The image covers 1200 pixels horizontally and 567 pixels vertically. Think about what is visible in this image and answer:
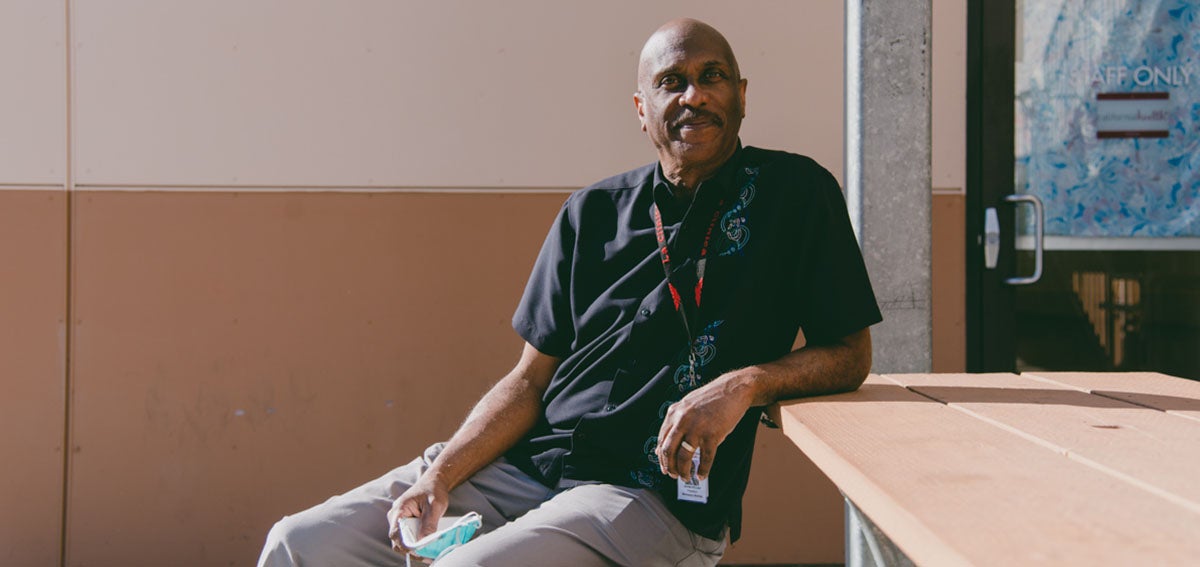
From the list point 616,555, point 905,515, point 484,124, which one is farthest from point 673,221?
point 484,124

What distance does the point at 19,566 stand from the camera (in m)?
3.51

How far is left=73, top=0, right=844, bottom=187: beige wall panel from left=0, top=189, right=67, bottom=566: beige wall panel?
25 cm

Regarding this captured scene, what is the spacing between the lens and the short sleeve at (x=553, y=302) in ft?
7.18

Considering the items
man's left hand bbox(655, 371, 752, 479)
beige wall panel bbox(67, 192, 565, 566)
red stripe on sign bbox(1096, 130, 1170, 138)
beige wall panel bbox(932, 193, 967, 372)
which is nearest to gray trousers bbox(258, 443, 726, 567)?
man's left hand bbox(655, 371, 752, 479)

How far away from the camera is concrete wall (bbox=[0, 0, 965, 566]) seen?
347 cm

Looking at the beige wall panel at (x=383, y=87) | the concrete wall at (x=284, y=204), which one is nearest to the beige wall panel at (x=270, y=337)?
the concrete wall at (x=284, y=204)

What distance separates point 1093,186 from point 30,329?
3.89m

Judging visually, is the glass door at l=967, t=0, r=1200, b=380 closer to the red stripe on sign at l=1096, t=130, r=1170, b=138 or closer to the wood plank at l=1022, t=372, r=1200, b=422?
the red stripe on sign at l=1096, t=130, r=1170, b=138

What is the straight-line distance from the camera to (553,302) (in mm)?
2193

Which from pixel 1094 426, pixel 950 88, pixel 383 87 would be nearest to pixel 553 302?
pixel 1094 426

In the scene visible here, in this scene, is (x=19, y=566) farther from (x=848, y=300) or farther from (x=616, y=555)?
(x=848, y=300)

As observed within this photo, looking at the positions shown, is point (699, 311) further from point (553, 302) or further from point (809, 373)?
point (553, 302)

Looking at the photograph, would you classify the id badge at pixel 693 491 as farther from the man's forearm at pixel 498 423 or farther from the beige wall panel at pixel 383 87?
the beige wall panel at pixel 383 87

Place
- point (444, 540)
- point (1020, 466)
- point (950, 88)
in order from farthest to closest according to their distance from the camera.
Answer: point (950, 88) → point (444, 540) → point (1020, 466)
